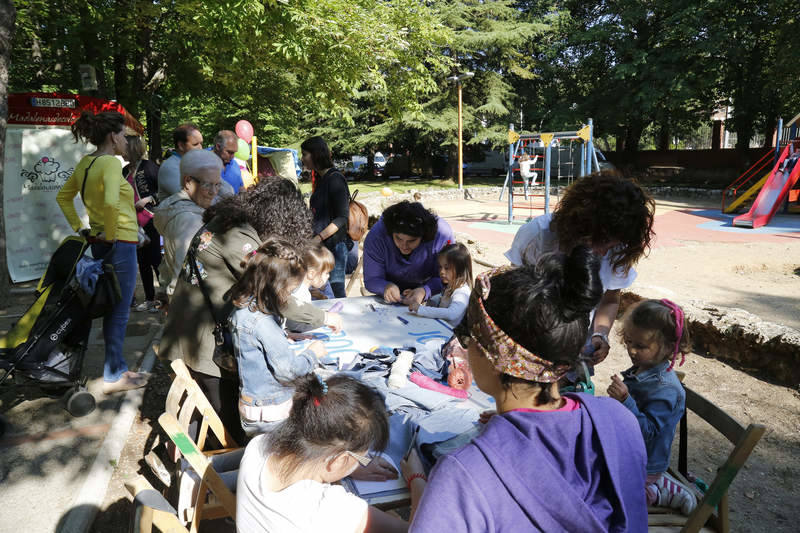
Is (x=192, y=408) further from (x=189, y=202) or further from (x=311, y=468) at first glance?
(x=189, y=202)

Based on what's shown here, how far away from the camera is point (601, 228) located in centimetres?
245

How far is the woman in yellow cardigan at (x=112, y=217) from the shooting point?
12.0ft

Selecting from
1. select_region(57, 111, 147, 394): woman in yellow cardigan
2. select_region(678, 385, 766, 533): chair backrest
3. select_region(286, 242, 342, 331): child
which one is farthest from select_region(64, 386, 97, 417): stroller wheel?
select_region(678, 385, 766, 533): chair backrest

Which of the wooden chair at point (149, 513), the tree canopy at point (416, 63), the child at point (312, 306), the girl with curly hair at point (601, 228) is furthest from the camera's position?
the tree canopy at point (416, 63)

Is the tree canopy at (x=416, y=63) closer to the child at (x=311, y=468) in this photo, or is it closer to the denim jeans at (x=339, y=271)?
the denim jeans at (x=339, y=271)

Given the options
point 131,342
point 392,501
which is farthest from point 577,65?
point 392,501

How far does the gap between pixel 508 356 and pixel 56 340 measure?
3.15m

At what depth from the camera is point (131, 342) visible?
16.1 ft

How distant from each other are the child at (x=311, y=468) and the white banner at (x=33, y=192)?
6741 millimetres

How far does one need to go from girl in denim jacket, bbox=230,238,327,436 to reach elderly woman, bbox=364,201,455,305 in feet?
4.81

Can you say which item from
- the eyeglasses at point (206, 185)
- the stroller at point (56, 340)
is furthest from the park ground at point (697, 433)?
the eyeglasses at point (206, 185)

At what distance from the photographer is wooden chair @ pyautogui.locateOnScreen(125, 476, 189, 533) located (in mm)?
1319

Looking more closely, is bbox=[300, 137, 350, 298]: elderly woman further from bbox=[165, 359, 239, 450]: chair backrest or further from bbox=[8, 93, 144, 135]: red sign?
bbox=[8, 93, 144, 135]: red sign

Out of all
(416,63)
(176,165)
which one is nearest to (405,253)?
(176,165)
